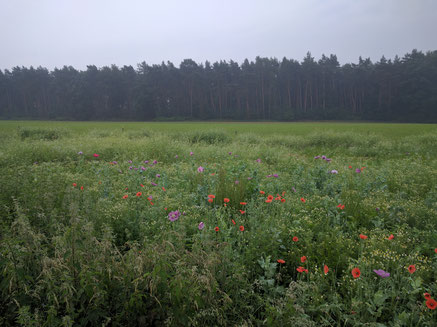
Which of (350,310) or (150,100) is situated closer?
(350,310)

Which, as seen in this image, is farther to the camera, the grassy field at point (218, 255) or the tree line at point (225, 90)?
the tree line at point (225, 90)

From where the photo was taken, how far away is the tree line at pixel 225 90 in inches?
2496

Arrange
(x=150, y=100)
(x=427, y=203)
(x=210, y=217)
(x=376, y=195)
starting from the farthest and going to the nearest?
1. (x=150, y=100)
2. (x=376, y=195)
3. (x=427, y=203)
4. (x=210, y=217)

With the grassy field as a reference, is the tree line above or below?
above

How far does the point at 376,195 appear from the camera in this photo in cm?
429

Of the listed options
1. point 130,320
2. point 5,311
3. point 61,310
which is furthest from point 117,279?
point 5,311

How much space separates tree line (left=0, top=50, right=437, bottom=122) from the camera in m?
63.4

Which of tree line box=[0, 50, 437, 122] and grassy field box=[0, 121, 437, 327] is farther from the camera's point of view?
tree line box=[0, 50, 437, 122]

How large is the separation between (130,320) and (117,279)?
28 cm

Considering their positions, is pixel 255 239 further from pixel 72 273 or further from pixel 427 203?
pixel 427 203

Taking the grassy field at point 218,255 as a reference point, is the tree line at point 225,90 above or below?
above

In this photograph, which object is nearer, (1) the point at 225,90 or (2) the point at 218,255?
(2) the point at 218,255

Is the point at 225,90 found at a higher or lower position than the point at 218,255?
higher

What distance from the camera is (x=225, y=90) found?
6700 cm
